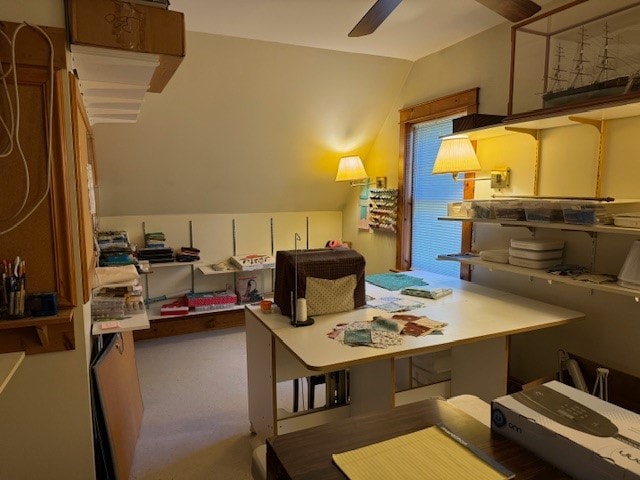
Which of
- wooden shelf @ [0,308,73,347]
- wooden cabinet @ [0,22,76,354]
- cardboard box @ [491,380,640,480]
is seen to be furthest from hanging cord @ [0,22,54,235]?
cardboard box @ [491,380,640,480]

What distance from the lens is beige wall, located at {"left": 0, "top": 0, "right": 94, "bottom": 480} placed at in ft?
5.61

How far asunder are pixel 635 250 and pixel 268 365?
1.89m

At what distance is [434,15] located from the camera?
2750mm

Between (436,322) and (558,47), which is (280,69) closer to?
(558,47)

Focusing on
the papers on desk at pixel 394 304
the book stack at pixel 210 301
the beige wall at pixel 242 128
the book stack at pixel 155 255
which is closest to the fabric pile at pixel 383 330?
the papers on desk at pixel 394 304

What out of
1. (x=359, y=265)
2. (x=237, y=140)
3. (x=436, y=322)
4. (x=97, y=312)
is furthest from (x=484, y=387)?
(x=237, y=140)

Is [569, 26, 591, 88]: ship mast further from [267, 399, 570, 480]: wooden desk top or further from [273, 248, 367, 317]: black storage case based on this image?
[267, 399, 570, 480]: wooden desk top

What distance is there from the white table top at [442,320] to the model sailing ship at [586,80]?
1.14m

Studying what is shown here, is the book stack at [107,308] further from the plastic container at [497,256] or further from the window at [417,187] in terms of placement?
the window at [417,187]

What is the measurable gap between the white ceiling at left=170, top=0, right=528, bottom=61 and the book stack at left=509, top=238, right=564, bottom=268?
1463mm

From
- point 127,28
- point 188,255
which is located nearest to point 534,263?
point 127,28

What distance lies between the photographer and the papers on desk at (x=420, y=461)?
79 cm

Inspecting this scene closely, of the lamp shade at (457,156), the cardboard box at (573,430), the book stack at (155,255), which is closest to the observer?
the cardboard box at (573,430)

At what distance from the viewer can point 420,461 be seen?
2.70ft
